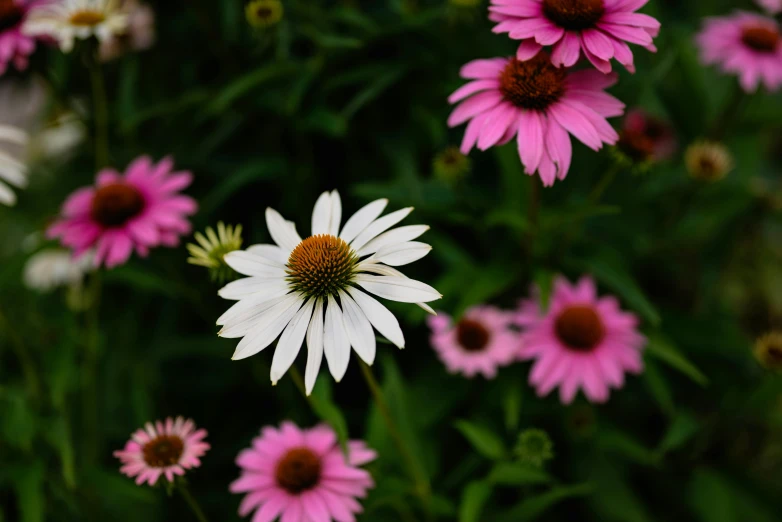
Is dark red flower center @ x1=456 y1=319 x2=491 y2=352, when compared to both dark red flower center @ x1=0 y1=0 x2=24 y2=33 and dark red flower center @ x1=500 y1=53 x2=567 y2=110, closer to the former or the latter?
dark red flower center @ x1=500 y1=53 x2=567 y2=110

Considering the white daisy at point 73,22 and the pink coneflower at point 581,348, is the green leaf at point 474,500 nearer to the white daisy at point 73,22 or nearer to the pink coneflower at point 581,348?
the pink coneflower at point 581,348

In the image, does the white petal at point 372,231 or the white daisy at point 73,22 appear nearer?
the white petal at point 372,231

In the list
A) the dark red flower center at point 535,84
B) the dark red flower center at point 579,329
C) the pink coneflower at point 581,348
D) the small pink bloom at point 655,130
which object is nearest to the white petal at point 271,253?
the dark red flower center at point 535,84

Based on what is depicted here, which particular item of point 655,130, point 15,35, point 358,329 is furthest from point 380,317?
point 655,130

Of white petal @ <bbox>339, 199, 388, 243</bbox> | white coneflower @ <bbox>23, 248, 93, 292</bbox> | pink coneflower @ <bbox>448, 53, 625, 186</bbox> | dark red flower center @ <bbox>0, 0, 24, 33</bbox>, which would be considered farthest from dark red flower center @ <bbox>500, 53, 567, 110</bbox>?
white coneflower @ <bbox>23, 248, 93, 292</bbox>

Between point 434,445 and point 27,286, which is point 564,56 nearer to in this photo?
point 434,445

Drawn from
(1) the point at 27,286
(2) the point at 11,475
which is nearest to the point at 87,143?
(1) the point at 27,286

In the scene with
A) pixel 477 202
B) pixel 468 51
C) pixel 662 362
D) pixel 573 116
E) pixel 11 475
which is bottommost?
pixel 662 362
